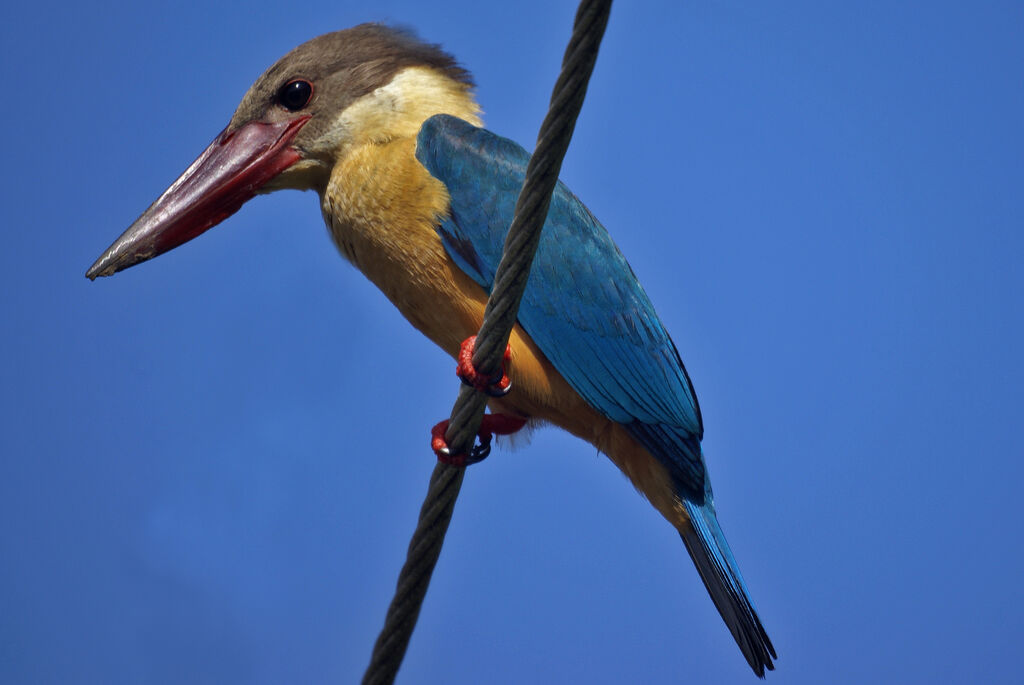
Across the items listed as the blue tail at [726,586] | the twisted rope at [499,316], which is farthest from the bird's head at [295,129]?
the blue tail at [726,586]

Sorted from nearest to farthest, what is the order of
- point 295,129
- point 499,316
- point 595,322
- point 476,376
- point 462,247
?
point 499,316 → point 476,376 → point 462,247 → point 595,322 → point 295,129

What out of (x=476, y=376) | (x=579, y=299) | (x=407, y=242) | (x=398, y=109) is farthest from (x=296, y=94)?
(x=476, y=376)

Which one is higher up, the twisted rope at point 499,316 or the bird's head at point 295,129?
the bird's head at point 295,129

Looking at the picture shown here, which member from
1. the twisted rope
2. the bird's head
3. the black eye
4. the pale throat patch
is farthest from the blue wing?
the twisted rope

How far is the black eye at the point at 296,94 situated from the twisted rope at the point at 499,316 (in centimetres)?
165

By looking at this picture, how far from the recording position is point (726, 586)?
2.80 m

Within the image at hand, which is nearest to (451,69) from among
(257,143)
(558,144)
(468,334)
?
(257,143)

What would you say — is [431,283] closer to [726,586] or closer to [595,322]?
[595,322]

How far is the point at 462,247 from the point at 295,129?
2.82ft

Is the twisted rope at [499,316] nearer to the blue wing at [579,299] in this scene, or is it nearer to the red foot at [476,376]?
the red foot at [476,376]

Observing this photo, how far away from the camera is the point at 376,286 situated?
2959 mm

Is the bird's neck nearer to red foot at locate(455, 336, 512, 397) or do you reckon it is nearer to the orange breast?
the orange breast

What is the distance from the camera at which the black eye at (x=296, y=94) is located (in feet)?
10.6

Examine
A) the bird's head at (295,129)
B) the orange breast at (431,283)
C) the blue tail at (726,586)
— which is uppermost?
the bird's head at (295,129)
